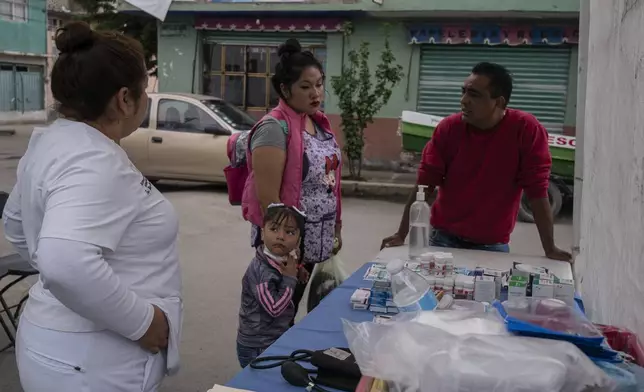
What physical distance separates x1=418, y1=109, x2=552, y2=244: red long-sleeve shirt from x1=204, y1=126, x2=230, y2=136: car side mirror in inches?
257

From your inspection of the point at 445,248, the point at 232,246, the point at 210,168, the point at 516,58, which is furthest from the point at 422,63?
the point at 445,248

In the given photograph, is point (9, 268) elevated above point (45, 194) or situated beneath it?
situated beneath

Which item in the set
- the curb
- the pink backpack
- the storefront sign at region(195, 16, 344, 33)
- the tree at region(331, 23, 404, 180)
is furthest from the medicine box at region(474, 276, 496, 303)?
the storefront sign at region(195, 16, 344, 33)

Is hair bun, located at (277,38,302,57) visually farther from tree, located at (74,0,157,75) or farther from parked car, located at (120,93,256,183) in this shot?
tree, located at (74,0,157,75)

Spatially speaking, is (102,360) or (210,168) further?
(210,168)

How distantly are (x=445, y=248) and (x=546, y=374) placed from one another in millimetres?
1918

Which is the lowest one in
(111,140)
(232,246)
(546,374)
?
(232,246)

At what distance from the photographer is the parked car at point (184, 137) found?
9.55 m

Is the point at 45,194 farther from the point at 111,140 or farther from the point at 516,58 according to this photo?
the point at 516,58

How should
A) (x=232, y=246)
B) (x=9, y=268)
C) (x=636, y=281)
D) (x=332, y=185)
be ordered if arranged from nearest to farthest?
(x=636, y=281), (x=332, y=185), (x=9, y=268), (x=232, y=246)

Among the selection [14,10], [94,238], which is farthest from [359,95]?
[14,10]

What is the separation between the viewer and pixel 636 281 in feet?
6.02

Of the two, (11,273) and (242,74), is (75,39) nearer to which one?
(11,273)

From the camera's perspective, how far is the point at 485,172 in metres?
3.06
